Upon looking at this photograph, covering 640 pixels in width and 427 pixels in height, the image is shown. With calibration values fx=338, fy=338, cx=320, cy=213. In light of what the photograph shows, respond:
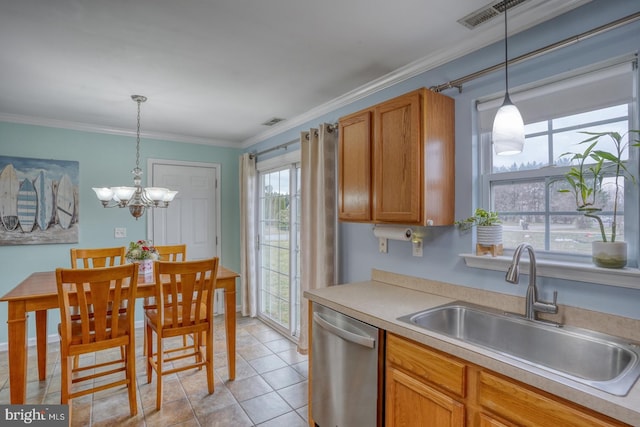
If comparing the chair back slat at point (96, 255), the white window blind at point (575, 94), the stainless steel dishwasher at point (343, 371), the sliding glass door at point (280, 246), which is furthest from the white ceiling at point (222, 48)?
the stainless steel dishwasher at point (343, 371)

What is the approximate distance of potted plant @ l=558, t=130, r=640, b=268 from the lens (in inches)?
55.9

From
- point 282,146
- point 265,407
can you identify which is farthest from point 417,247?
point 282,146

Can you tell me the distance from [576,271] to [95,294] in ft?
8.70

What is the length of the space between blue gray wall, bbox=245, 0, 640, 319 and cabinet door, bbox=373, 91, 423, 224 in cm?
33

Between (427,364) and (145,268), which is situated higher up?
(145,268)

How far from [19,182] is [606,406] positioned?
15.3 feet

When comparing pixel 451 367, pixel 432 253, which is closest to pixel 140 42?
pixel 432 253

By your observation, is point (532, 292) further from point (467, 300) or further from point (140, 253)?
point (140, 253)

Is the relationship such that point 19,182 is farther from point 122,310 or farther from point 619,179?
point 619,179

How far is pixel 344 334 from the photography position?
183 cm

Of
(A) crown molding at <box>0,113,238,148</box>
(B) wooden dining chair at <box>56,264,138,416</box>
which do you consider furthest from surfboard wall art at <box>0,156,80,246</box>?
(B) wooden dining chair at <box>56,264,138,416</box>

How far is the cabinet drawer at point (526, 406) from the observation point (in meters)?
1.03

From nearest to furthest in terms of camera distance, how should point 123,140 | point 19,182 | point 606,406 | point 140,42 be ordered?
1. point 606,406
2. point 140,42
3. point 19,182
4. point 123,140

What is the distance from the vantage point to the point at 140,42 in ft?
6.45
